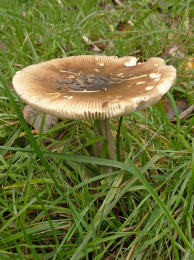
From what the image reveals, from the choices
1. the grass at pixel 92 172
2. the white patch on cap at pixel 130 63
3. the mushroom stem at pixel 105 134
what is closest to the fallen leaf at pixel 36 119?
the grass at pixel 92 172

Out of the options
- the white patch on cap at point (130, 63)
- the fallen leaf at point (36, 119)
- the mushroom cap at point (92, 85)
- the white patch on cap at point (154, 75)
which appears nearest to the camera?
the mushroom cap at point (92, 85)

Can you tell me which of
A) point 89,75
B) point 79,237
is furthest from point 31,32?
point 79,237

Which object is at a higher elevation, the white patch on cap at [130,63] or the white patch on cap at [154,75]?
the white patch on cap at [154,75]

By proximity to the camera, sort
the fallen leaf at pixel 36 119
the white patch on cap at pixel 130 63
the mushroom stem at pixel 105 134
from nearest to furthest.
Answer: the mushroom stem at pixel 105 134 → the white patch on cap at pixel 130 63 → the fallen leaf at pixel 36 119

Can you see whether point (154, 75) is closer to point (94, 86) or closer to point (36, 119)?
point (94, 86)

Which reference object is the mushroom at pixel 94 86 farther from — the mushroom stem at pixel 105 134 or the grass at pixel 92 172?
the grass at pixel 92 172

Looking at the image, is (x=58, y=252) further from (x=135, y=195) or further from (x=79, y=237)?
(x=135, y=195)

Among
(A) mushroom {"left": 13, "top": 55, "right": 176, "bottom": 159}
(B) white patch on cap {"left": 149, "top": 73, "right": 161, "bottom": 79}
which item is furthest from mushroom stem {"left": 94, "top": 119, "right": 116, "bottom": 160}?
(B) white patch on cap {"left": 149, "top": 73, "right": 161, "bottom": 79}
